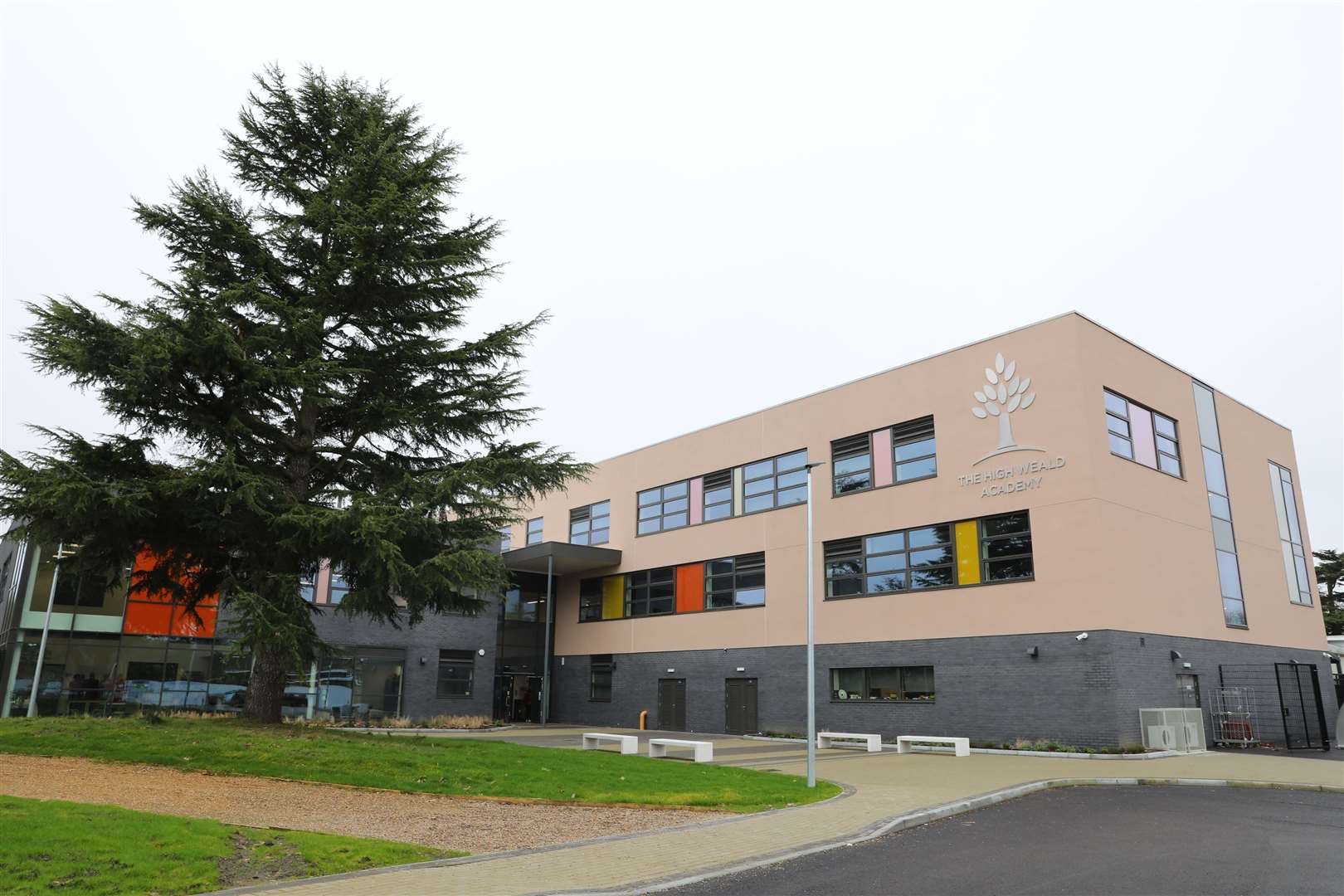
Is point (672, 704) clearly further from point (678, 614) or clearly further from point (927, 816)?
point (927, 816)

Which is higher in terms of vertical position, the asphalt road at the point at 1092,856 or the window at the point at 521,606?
the window at the point at 521,606

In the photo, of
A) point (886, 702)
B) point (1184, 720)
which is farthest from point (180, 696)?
point (1184, 720)

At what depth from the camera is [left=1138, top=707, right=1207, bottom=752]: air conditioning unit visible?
72.9 feet

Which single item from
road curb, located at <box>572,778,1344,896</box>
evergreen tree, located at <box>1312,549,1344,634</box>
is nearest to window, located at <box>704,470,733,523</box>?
road curb, located at <box>572,778,1344,896</box>

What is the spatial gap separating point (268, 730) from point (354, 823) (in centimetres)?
697

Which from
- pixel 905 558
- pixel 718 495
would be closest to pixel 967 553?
pixel 905 558

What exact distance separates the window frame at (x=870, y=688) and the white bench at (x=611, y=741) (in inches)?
318

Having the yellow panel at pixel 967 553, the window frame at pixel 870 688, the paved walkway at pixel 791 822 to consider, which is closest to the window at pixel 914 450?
the yellow panel at pixel 967 553

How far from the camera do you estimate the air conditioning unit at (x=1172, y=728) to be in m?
22.2

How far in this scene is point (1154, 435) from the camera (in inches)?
1040

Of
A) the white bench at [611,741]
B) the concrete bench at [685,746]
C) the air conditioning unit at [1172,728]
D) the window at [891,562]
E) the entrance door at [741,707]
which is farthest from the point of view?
the entrance door at [741,707]

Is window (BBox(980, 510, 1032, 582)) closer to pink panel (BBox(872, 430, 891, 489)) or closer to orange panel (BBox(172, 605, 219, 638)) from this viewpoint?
pink panel (BBox(872, 430, 891, 489))

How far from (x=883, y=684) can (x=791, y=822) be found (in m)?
16.2

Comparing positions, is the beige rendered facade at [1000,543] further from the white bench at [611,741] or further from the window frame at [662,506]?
the white bench at [611,741]
